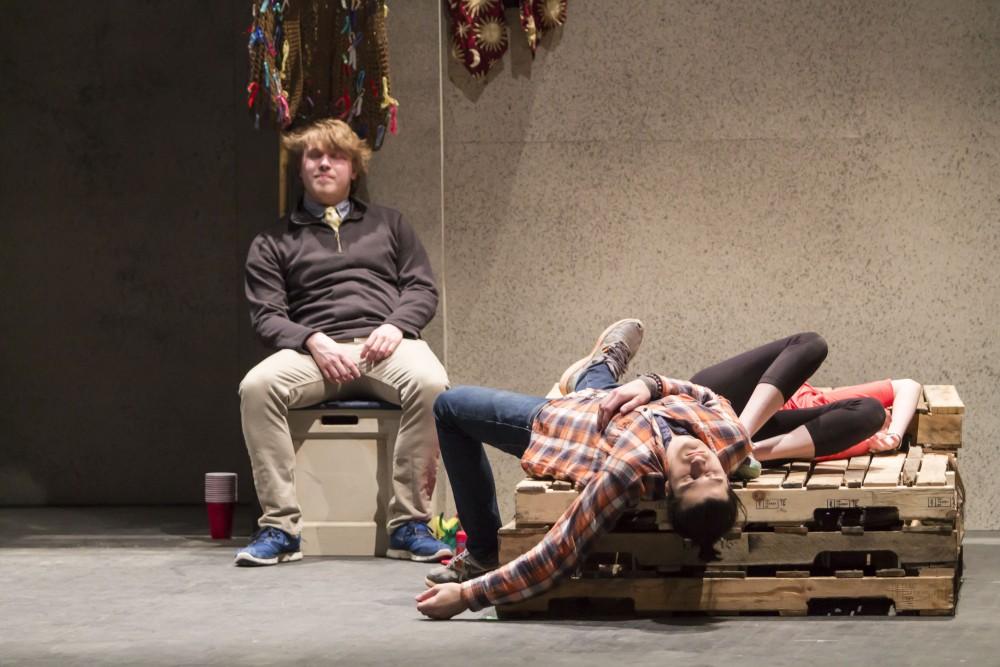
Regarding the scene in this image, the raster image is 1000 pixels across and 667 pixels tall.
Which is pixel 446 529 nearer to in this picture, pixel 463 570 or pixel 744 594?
pixel 463 570

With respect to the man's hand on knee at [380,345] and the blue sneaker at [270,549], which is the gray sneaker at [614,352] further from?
the blue sneaker at [270,549]

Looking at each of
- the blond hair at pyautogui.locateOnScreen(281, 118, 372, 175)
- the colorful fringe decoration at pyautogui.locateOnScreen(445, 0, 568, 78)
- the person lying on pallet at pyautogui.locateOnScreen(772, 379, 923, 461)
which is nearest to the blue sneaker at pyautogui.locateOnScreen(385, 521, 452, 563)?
the person lying on pallet at pyautogui.locateOnScreen(772, 379, 923, 461)

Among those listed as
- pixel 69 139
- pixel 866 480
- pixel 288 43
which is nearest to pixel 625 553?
pixel 866 480

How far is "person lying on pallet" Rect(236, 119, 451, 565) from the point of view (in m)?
5.90

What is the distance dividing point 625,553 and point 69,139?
4.08 meters

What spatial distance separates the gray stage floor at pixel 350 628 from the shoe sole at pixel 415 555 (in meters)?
0.08

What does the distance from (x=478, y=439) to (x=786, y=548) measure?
3.38 ft

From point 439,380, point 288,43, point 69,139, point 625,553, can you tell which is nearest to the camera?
point 625,553

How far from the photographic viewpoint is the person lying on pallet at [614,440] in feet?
14.2

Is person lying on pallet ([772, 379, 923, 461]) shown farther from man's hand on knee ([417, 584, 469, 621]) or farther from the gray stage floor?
man's hand on knee ([417, 584, 469, 621])

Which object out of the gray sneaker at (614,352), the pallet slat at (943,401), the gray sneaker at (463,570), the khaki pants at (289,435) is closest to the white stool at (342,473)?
the khaki pants at (289,435)

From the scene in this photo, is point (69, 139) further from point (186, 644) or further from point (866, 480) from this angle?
point (866, 480)

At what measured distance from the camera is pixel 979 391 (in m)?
6.52

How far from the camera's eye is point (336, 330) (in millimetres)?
6184
